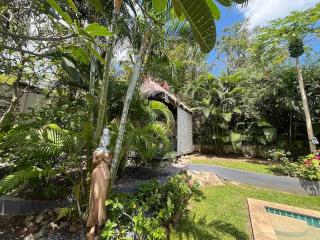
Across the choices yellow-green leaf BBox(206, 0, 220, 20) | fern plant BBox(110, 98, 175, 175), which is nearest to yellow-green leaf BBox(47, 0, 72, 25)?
yellow-green leaf BBox(206, 0, 220, 20)

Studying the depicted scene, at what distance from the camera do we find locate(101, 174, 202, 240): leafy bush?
3.86 meters

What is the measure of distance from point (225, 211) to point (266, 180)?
11.5ft

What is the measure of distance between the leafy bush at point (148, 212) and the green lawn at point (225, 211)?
1.13ft

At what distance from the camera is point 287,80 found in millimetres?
12422

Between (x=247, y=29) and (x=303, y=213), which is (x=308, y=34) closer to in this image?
(x=303, y=213)

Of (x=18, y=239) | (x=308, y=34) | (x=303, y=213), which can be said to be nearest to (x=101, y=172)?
(x=18, y=239)

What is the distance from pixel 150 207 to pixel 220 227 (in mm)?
1508

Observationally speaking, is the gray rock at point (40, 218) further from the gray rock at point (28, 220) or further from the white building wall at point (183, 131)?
the white building wall at point (183, 131)

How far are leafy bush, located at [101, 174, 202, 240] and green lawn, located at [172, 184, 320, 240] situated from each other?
1.13 ft

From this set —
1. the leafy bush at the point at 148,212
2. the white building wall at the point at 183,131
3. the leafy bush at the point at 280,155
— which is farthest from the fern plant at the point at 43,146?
the leafy bush at the point at 280,155

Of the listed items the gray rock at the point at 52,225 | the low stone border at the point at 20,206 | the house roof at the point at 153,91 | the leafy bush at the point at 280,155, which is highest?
the house roof at the point at 153,91

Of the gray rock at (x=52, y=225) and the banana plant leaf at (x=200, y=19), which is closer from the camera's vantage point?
the banana plant leaf at (x=200, y=19)

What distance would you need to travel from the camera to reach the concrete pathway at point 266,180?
7.84m

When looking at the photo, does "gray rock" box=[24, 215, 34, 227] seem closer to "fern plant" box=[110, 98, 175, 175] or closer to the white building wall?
"fern plant" box=[110, 98, 175, 175]
